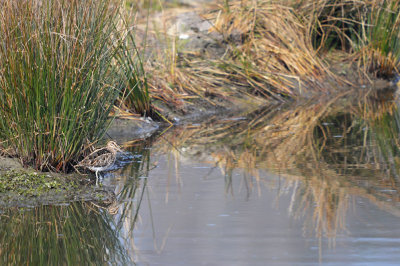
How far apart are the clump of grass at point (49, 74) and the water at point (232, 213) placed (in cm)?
46

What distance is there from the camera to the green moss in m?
3.78

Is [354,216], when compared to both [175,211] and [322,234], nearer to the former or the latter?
[322,234]

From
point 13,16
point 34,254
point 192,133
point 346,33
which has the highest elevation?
point 346,33

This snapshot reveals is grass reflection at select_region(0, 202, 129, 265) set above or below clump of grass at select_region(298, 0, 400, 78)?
below

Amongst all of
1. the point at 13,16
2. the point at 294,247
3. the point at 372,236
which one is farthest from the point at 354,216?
the point at 13,16

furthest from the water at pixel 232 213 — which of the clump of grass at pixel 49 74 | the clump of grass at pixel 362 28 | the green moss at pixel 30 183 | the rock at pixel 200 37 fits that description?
the clump of grass at pixel 362 28

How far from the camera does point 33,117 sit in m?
3.88

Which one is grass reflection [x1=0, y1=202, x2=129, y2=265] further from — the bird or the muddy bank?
the bird

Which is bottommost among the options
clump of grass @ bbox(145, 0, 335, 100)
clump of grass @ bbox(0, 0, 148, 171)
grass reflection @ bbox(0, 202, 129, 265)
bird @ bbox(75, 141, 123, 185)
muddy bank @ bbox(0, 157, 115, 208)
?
grass reflection @ bbox(0, 202, 129, 265)

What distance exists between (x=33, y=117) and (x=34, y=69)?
276 mm

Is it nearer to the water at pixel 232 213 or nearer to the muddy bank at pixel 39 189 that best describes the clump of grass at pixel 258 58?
the water at pixel 232 213

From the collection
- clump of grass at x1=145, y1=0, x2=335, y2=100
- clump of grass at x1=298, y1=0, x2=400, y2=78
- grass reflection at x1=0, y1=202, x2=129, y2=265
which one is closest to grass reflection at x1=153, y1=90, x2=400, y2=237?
clump of grass at x1=145, y1=0, x2=335, y2=100

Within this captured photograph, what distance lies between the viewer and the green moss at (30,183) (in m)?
3.78

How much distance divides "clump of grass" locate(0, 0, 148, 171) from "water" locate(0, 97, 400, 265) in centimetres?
46
